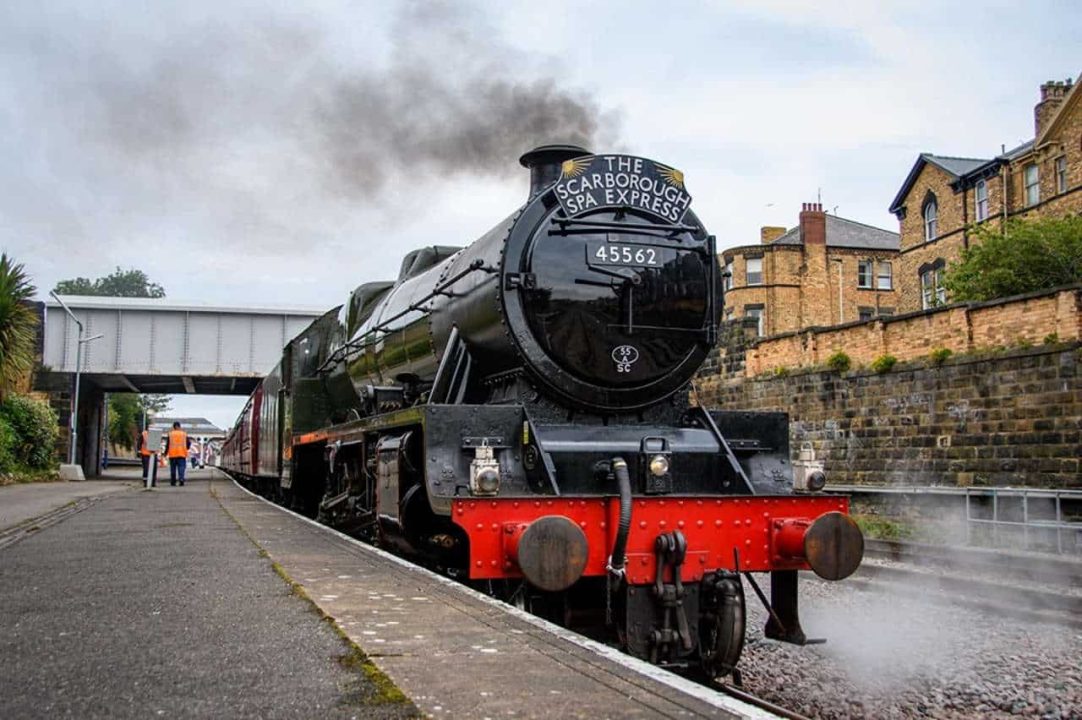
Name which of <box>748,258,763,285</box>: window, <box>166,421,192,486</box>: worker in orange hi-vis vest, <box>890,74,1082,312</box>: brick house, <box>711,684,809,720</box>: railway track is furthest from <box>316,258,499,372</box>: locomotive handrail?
<box>748,258,763,285</box>: window

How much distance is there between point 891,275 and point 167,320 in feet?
83.4

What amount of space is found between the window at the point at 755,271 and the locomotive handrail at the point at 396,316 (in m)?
26.8

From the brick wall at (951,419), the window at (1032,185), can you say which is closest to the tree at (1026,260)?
the window at (1032,185)

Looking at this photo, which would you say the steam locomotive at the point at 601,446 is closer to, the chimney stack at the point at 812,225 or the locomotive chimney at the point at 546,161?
the locomotive chimney at the point at 546,161

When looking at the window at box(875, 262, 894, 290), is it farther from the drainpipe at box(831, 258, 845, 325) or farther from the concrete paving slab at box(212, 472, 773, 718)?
the concrete paving slab at box(212, 472, 773, 718)

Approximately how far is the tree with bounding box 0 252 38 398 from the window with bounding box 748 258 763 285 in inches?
960

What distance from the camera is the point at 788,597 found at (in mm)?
5883

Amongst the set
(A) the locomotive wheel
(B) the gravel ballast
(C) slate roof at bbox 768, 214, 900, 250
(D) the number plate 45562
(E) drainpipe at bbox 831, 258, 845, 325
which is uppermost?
(C) slate roof at bbox 768, 214, 900, 250

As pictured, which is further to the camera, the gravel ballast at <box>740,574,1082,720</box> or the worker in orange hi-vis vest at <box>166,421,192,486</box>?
the worker in orange hi-vis vest at <box>166,421,192,486</box>

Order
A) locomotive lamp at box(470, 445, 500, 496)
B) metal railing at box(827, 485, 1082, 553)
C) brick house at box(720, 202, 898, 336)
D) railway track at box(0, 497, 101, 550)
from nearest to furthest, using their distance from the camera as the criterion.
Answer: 1. locomotive lamp at box(470, 445, 500, 496)
2. railway track at box(0, 497, 101, 550)
3. metal railing at box(827, 485, 1082, 553)
4. brick house at box(720, 202, 898, 336)

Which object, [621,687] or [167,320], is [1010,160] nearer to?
[167,320]

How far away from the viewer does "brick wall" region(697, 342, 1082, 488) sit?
14328 millimetres

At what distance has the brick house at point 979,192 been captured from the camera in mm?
25016

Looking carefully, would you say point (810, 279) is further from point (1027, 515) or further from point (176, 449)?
point (1027, 515)
